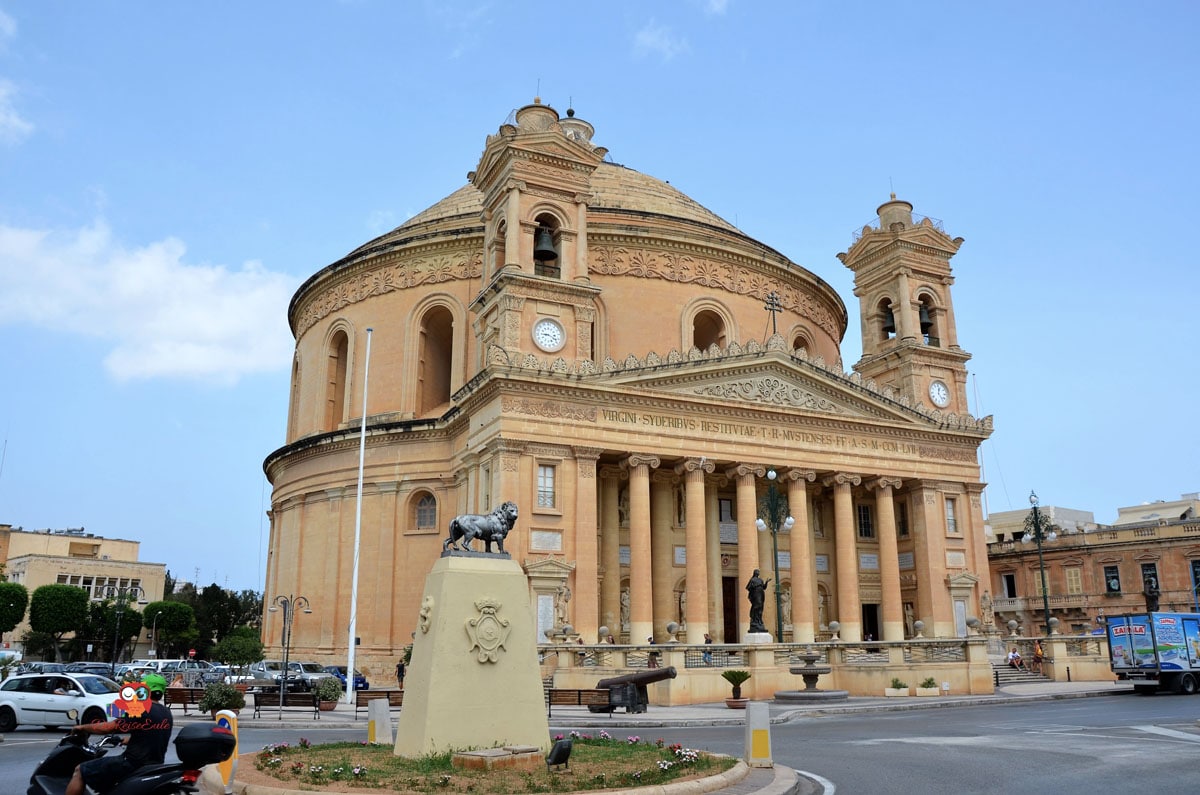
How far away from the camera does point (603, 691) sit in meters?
24.3

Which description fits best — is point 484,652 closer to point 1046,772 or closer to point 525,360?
point 1046,772

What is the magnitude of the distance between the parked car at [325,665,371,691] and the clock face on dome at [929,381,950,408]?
26.9 meters

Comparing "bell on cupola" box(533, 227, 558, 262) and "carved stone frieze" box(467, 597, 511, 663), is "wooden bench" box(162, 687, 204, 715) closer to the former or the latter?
"carved stone frieze" box(467, 597, 511, 663)

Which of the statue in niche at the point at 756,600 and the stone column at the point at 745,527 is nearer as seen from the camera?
the statue in niche at the point at 756,600

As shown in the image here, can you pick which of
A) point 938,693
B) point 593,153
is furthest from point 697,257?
point 938,693

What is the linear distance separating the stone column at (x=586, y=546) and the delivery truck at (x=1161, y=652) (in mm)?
17411

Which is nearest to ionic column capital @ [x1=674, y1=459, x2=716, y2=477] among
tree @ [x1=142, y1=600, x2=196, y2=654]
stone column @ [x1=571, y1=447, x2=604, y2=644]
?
stone column @ [x1=571, y1=447, x2=604, y2=644]

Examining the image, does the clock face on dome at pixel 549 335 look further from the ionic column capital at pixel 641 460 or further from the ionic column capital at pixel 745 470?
the ionic column capital at pixel 745 470

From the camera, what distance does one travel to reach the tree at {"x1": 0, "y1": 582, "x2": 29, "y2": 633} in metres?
64.3

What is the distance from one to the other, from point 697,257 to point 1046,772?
32748 millimetres

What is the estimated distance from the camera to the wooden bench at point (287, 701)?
966 inches

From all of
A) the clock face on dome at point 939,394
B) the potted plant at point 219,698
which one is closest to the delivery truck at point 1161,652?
the clock face on dome at point 939,394

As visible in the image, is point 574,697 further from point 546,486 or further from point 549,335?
point 549,335

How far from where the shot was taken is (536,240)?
37281mm
